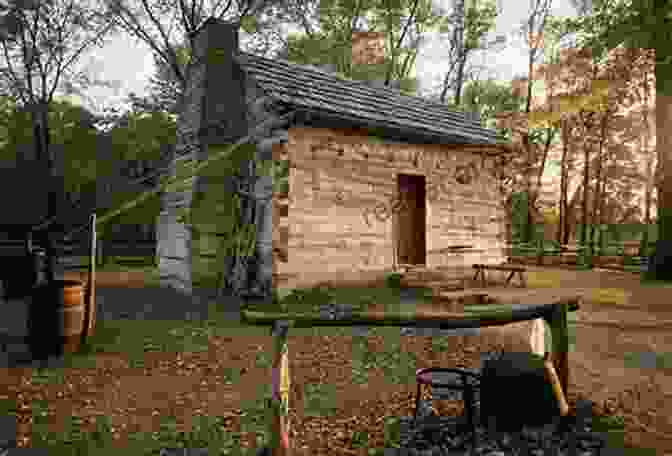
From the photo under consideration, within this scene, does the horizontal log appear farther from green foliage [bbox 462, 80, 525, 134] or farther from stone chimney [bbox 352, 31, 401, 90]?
green foliage [bbox 462, 80, 525, 134]

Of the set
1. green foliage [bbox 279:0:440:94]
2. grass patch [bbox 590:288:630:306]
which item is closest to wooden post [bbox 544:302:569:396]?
grass patch [bbox 590:288:630:306]

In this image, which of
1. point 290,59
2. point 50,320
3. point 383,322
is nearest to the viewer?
point 383,322

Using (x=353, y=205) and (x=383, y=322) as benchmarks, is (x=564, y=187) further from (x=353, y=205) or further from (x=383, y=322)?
(x=383, y=322)

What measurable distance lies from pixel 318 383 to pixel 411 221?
7.61 meters

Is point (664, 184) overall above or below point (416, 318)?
above

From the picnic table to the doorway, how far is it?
7727 millimetres

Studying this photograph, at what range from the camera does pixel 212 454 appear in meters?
3.60

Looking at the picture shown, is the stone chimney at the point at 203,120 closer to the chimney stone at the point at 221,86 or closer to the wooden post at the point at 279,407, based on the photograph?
the chimney stone at the point at 221,86

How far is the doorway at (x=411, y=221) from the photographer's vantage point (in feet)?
38.5

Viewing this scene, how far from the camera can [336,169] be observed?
1003 centimetres

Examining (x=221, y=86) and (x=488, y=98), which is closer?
(x=221, y=86)

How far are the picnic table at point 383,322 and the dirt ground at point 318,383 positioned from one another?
35.7 inches

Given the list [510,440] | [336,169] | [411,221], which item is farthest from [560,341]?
[411,221]

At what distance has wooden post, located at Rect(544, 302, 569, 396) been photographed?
12.5 feet
